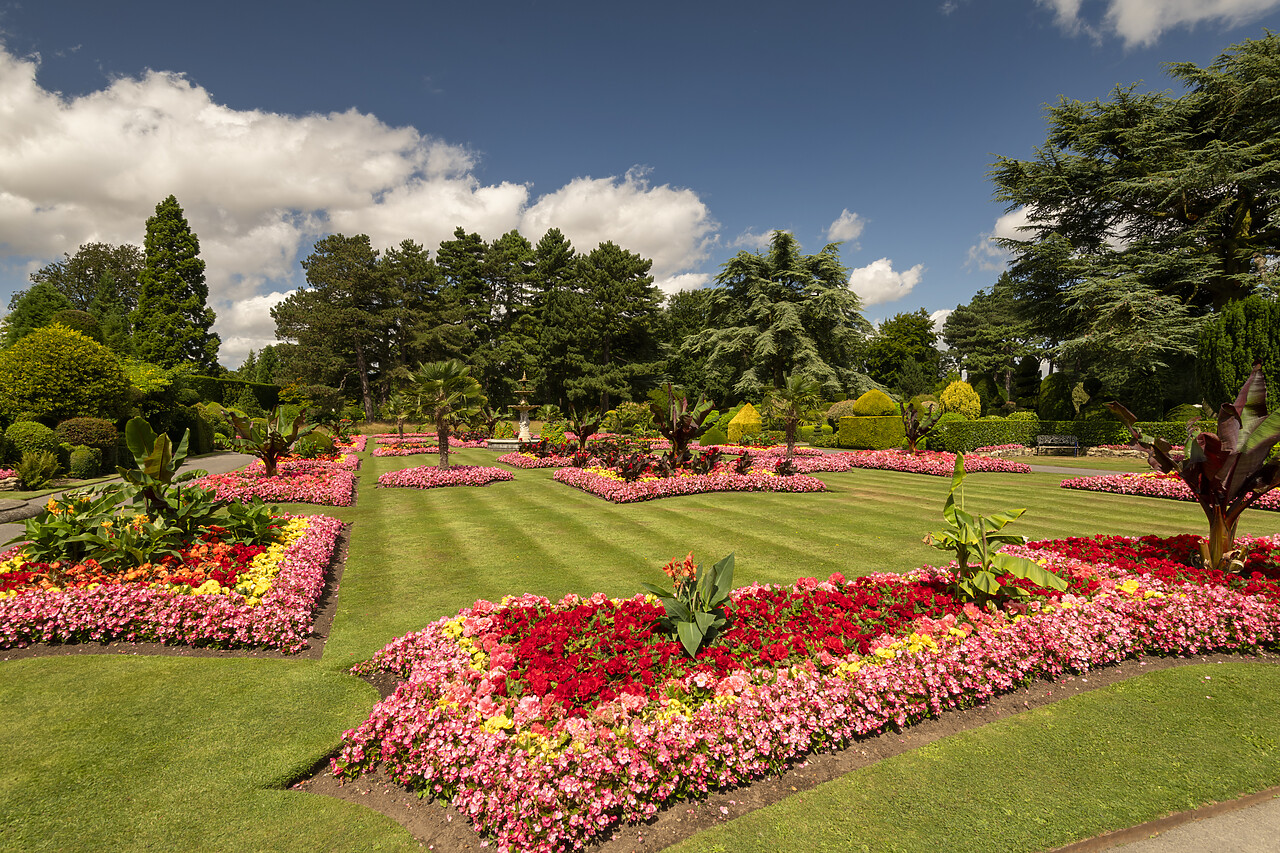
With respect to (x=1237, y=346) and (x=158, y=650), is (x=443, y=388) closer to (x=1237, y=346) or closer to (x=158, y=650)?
(x=158, y=650)

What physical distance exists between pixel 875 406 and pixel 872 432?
4.52 feet

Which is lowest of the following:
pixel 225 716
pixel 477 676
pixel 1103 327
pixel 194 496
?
pixel 225 716

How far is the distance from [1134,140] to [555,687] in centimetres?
3348

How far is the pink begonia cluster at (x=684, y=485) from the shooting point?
13141mm

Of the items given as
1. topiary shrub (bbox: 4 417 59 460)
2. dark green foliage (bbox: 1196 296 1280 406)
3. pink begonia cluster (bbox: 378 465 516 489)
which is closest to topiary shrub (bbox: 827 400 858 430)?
dark green foliage (bbox: 1196 296 1280 406)

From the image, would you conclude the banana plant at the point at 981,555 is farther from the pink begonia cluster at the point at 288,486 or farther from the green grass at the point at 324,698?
the pink begonia cluster at the point at 288,486

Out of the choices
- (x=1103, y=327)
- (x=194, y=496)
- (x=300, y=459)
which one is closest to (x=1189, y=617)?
(x=194, y=496)

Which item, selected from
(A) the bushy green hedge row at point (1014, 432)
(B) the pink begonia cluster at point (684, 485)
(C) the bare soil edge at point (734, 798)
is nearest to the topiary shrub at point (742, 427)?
(A) the bushy green hedge row at point (1014, 432)

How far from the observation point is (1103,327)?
2311cm

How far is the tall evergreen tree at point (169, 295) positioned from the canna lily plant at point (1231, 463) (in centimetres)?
5217

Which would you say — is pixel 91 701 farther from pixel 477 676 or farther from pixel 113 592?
pixel 477 676

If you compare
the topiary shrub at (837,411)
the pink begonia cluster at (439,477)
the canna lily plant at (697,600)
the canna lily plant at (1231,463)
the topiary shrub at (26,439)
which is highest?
the topiary shrub at (837,411)

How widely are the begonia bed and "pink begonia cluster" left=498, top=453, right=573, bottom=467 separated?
48.1 feet

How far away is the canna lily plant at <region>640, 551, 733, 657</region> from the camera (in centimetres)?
445
